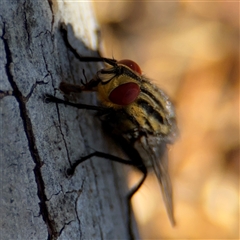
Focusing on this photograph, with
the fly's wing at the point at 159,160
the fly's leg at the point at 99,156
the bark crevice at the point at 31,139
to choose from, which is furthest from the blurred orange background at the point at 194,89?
the bark crevice at the point at 31,139

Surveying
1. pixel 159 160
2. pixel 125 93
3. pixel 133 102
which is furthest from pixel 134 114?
pixel 159 160

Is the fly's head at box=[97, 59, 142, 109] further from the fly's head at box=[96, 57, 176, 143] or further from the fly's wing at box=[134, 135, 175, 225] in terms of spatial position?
the fly's wing at box=[134, 135, 175, 225]

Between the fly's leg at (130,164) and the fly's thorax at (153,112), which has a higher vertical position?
the fly's thorax at (153,112)

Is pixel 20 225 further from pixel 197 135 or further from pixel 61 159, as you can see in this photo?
pixel 197 135

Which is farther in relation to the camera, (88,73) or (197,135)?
(197,135)

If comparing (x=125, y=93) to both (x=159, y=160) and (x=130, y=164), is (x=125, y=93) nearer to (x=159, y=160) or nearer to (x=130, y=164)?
(x=130, y=164)

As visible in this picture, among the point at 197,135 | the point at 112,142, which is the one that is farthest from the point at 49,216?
the point at 197,135

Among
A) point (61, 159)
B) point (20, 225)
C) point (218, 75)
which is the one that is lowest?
point (20, 225)

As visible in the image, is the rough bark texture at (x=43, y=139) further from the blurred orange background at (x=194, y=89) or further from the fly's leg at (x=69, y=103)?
the blurred orange background at (x=194, y=89)
